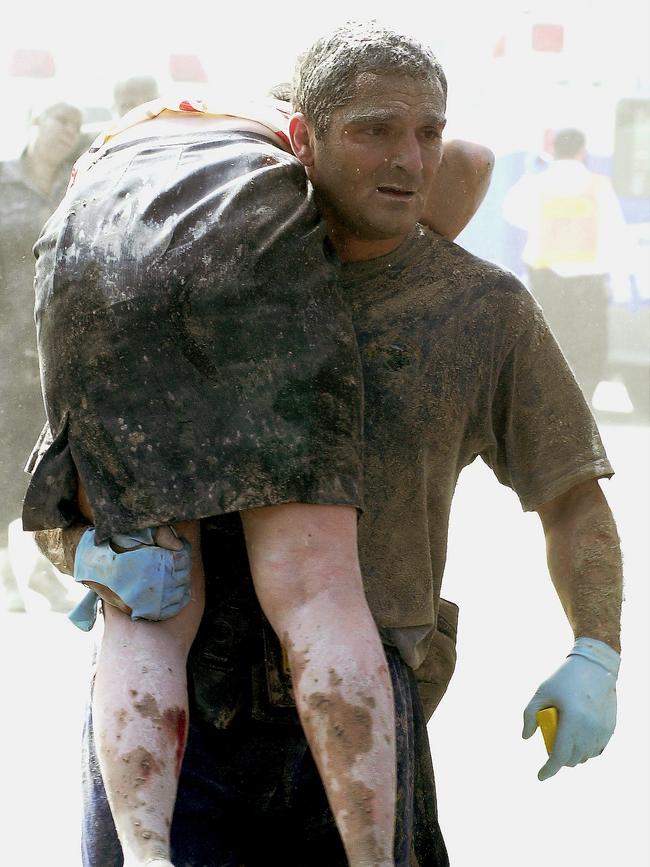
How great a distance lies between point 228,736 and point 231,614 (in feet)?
0.58

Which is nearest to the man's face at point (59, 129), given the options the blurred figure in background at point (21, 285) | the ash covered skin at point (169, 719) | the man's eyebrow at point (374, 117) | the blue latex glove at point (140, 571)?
the blurred figure in background at point (21, 285)

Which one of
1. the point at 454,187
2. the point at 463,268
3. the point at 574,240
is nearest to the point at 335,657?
the point at 463,268

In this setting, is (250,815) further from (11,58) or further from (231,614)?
(11,58)

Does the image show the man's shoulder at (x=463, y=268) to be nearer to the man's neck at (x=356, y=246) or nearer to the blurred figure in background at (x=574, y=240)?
the man's neck at (x=356, y=246)

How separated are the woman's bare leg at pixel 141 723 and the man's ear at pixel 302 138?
0.51m

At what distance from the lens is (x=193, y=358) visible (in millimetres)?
1614

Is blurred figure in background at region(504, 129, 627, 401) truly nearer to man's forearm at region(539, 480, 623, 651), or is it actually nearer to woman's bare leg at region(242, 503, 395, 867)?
man's forearm at region(539, 480, 623, 651)

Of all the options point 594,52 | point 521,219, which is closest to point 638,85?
point 594,52

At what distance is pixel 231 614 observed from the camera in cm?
188

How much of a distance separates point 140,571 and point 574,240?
5.18 meters

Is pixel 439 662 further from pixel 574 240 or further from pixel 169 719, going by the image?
pixel 574 240

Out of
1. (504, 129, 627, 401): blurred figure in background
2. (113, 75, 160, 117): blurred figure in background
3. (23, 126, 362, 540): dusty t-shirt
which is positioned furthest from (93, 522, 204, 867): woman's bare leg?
(504, 129, 627, 401): blurred figure in background

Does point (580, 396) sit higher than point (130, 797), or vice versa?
point (580, 396)

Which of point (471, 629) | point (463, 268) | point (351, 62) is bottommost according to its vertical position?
point (471, 629)
